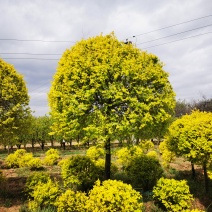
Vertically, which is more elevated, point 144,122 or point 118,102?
point 118,102

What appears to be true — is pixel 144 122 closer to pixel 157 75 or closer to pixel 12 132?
pixel 157 75

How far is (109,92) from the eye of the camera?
38.8ft

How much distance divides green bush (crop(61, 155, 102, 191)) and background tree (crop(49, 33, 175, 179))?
2.43m

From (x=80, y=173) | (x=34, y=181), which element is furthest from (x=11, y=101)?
(x=80, y=173)

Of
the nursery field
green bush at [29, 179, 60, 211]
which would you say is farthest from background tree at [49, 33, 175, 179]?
green bush at [29, 179, 60, 211]

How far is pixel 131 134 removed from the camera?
40.0 ft

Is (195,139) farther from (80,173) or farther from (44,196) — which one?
(44,196)

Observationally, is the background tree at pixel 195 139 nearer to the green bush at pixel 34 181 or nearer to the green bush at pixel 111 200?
the green bush at pixel 111 200

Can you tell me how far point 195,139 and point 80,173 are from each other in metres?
7.36

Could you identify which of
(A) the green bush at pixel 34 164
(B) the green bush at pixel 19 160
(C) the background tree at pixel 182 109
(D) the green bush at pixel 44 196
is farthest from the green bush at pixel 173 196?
(C) the background tree at pixel 182 109

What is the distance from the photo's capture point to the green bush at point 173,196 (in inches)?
494

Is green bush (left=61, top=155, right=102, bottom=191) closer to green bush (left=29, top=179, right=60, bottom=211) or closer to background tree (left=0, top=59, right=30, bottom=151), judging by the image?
green bush (left=29, top=179, right=60, bottom=211)

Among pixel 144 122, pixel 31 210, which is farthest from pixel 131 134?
pixel 31 210

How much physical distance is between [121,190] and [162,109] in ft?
16.1
